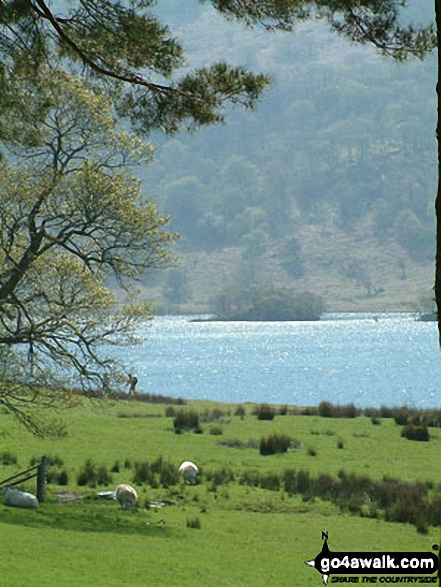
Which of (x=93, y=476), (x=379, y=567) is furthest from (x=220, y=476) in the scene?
(x=379, y=567)

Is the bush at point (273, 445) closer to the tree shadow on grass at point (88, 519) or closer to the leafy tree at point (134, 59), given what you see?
the tree shadow on grass at point (88, 519)

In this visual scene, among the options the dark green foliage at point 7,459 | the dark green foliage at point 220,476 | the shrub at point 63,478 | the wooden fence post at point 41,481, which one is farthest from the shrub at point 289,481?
the dark green foliage at point 7,459

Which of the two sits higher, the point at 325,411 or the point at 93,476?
the point at 325,411

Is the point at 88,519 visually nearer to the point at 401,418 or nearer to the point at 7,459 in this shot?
the point at 7,459

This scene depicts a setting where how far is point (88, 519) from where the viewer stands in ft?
62.5

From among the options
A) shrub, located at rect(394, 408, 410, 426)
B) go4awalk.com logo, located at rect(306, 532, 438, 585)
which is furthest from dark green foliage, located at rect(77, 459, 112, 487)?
shrub, located at rect(394, 408, 410, 426)

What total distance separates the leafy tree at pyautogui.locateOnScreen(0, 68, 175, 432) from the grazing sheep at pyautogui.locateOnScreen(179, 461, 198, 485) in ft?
11.4

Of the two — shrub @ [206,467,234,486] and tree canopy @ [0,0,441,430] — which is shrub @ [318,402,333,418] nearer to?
shrub @ [206,467,234,486]

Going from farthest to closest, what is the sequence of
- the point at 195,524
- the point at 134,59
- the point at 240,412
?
the point at 240,412 → the point at 195,524 → the point at 134,59

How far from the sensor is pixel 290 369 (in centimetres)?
11188

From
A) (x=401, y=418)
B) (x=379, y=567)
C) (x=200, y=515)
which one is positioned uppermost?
(x=401, y=418)

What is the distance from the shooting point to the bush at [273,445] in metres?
29.5

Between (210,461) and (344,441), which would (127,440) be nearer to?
(210,461)

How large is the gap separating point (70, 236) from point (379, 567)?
10.4 metres
